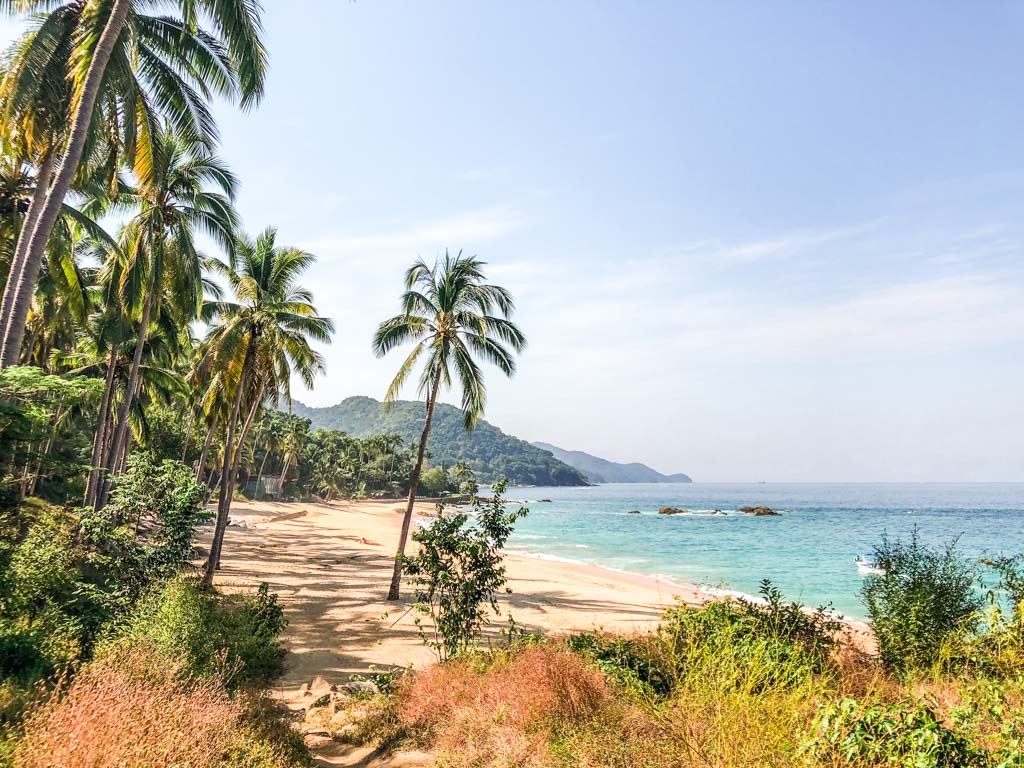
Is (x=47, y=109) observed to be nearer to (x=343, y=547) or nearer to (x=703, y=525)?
(x=343, y=547)

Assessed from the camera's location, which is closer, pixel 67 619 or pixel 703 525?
pixel 67 619

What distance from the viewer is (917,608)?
27.2ft

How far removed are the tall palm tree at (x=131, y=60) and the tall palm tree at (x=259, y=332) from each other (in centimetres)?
601

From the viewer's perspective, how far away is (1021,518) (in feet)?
229

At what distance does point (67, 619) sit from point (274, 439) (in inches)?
3014

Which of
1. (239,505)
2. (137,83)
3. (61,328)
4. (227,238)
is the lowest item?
(239,505)

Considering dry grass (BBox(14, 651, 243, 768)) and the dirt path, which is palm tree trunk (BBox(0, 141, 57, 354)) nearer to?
dry grass (BBox(14, 651, 243, 768))

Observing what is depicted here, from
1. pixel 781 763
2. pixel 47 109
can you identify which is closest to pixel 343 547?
pixel 47 109

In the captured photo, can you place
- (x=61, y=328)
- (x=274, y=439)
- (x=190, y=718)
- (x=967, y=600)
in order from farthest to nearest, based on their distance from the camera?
(x=274, y=439) < (x=61, y=328) < (x=967, y=600) < (x=190, y=718)

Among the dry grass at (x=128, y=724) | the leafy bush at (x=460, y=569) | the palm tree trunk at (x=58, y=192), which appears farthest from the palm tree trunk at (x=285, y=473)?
the dry grass at (x=128, y=724)

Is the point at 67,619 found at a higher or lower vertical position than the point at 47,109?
lower

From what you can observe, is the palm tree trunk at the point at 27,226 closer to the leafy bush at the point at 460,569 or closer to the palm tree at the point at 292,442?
the leafy bush at the point at 460,569

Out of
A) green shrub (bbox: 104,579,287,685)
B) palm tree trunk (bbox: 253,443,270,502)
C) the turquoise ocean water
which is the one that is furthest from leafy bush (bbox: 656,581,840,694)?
palm tree trunk (bbox: 253,443,270,502)

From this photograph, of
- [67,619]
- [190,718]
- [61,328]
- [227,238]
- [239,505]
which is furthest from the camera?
[239,505]
